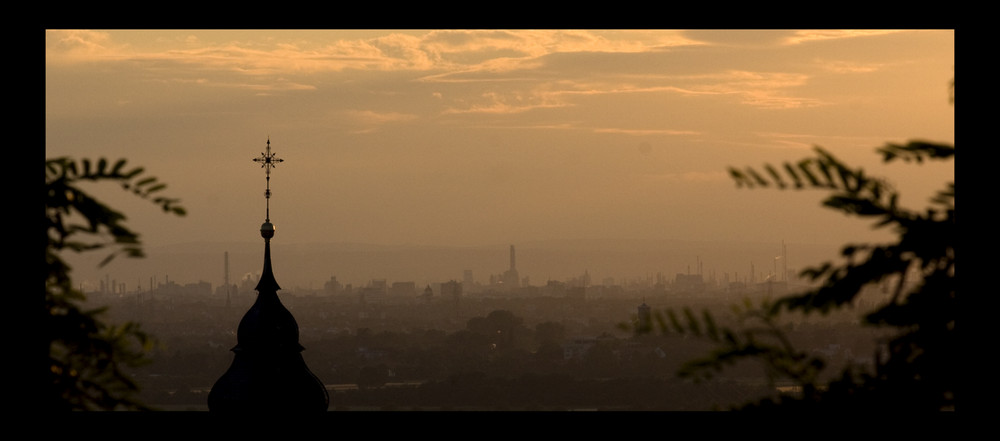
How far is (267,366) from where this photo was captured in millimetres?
25500

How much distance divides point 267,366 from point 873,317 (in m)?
23.1

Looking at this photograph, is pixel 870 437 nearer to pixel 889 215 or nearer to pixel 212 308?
pixel 889 215

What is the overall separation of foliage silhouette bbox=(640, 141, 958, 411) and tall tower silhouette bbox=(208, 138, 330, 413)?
22.3 m

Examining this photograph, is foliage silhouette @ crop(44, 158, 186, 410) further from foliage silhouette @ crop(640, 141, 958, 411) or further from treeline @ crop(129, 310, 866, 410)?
treeline @ crop(129, 310, 866, 410)

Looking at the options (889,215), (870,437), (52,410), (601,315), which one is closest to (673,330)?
(870,437)

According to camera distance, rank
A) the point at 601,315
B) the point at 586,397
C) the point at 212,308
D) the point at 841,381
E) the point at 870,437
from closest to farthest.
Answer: the point at 870,437
the point at 841,381
the point at 586,397
the point at 601,315
the point at 212,308

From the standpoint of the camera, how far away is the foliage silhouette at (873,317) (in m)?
2.89

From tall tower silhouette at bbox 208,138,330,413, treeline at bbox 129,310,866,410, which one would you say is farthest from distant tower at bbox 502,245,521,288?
tall tower silhouette at bbox 208,138,330,413

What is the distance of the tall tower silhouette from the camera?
82.5 ft

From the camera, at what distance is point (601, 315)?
5666 cm

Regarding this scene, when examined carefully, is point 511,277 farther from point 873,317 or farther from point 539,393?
point 873,317
